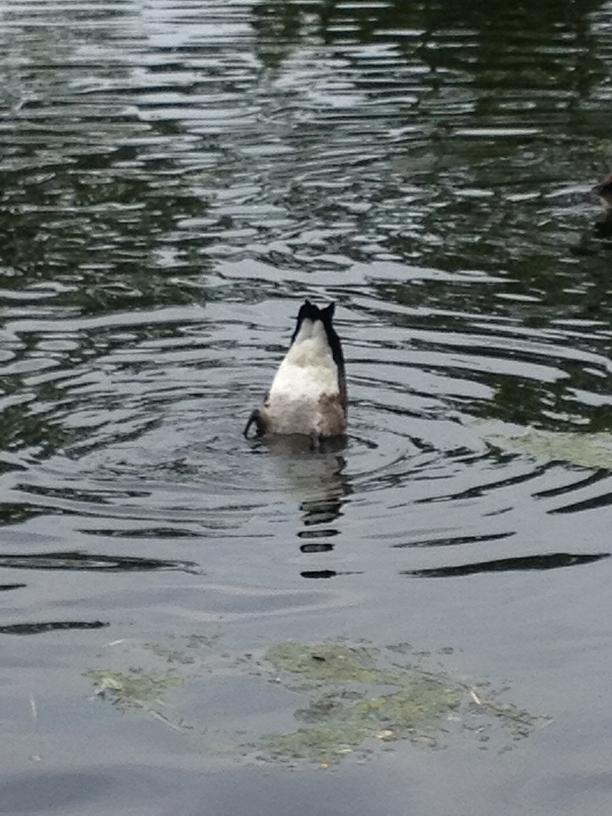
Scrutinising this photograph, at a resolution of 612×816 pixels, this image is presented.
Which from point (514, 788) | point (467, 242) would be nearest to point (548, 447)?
point (514, 788)

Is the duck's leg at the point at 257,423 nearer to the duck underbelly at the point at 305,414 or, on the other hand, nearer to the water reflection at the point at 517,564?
the duck underbelly at the point at 305,414

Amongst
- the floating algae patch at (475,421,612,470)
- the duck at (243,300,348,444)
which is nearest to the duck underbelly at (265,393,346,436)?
the duck at (243,300,348,444)

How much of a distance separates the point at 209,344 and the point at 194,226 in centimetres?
369

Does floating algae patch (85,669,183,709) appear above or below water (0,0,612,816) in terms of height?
above

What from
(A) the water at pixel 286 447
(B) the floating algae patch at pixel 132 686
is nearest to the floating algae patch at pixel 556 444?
(A) the water at pixel 286 447

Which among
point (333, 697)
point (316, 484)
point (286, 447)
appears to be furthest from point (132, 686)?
point (286, 447)

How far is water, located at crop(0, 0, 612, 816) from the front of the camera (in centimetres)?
783

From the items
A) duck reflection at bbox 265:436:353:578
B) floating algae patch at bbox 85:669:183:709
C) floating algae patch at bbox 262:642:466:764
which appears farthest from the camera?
duck reflection at bbox 265:436:353:578

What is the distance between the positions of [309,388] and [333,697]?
4.02 metres

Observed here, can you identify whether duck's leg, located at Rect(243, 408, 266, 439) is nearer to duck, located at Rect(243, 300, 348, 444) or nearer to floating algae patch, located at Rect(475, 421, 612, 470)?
duck, located at Rect(243, 300, 348, 444)

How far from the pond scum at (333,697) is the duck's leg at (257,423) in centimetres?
316

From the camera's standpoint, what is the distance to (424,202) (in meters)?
18.0

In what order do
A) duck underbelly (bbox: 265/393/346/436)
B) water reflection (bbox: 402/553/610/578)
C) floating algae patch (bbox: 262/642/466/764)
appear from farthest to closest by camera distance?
duck underbelly (bbox: 265/393/346/436), water reflection (bbox: 402/553/610/578), floating algae patch (bbox: 262/642/466/764)

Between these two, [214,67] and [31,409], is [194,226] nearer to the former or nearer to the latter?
[31,409]
